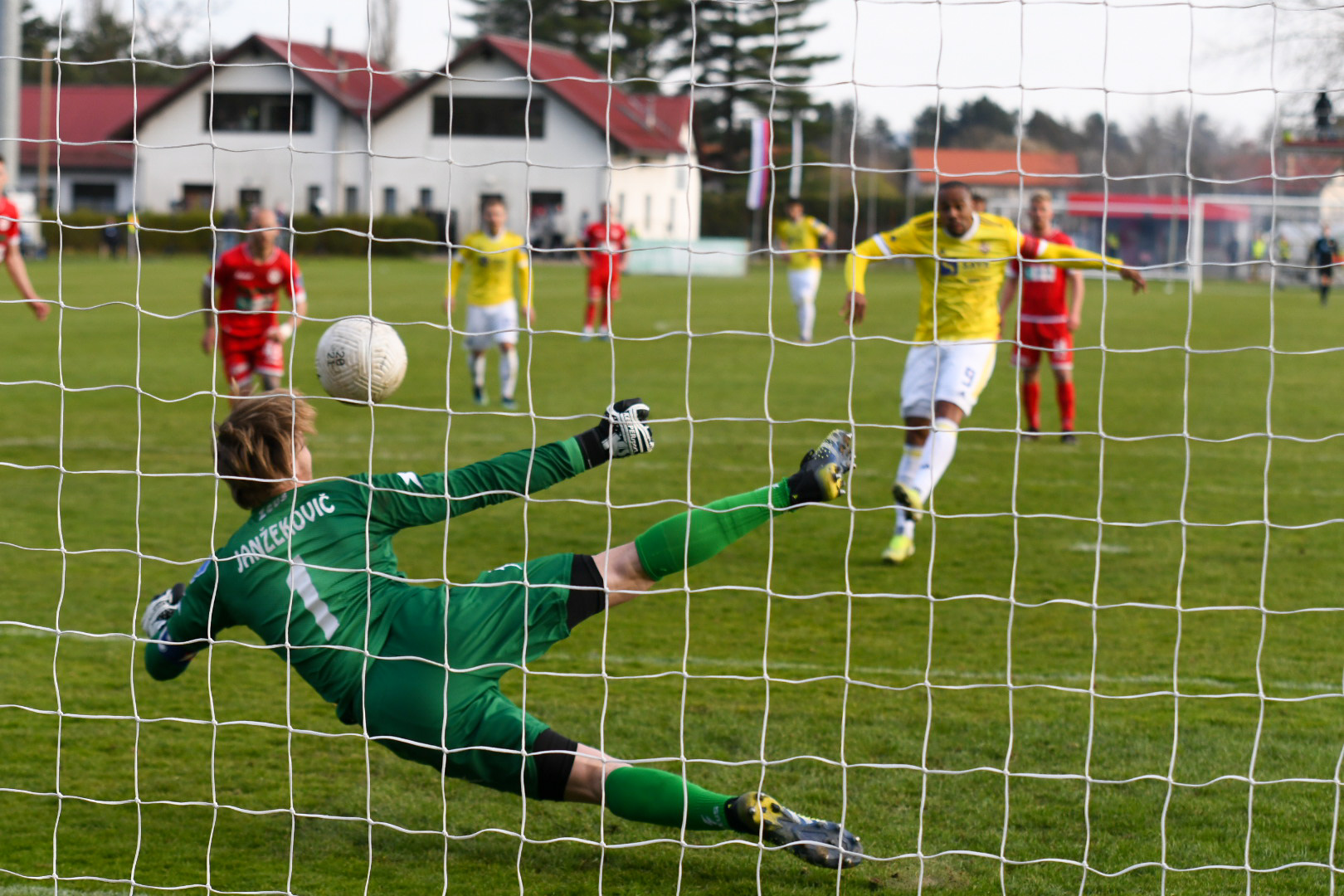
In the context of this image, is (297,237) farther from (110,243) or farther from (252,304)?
(252,304)

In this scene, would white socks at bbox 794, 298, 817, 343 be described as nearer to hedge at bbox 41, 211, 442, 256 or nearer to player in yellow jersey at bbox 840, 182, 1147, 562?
player in yellow jersey at bbox 840, 182, 1147, 562

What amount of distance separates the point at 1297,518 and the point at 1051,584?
273cm

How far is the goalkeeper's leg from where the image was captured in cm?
336

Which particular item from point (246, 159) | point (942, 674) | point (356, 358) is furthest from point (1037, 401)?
point (246, 159)

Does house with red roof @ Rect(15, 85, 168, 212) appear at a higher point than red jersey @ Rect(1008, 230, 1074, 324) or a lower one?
higher

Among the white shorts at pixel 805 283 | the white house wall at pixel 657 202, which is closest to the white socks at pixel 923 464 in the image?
the white shorts at pixel 805 283

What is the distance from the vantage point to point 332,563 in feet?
10.9

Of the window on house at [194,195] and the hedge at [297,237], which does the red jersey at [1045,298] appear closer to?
the hedge at [297,237]

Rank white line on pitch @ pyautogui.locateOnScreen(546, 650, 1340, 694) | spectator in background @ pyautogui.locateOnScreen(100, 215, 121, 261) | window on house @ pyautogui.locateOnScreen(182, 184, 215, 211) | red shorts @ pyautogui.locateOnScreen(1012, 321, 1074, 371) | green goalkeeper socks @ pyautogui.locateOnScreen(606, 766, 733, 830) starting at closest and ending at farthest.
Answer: green goalkeeper socks @ pyautogui.locateOnScreen(606, 766, 733, 830)
white line on pitch @ pyautogui.locateOnScreen(546, 650, 1340, 694)
red shorts @ pyautogui.locateOnScreen(1012, 321, 1074, 371)
spectator in background @ pyautogui.locateOnScreen(100, 215, 121, 261)
window on house @ pyautogui.locateOnScreen(182, 184, 215, 211)

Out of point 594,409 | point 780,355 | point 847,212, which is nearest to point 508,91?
point 847,212

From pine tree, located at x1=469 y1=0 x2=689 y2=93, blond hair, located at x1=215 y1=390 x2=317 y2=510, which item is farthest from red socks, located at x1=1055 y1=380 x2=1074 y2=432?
pine tree, located at x1=469 y1=0 x2=689 y2=93

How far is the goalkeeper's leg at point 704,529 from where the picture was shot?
336 centimetres

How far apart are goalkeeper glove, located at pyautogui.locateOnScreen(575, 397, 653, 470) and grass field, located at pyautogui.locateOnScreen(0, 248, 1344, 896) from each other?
0.57ft

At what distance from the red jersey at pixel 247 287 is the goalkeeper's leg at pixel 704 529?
6798mm
